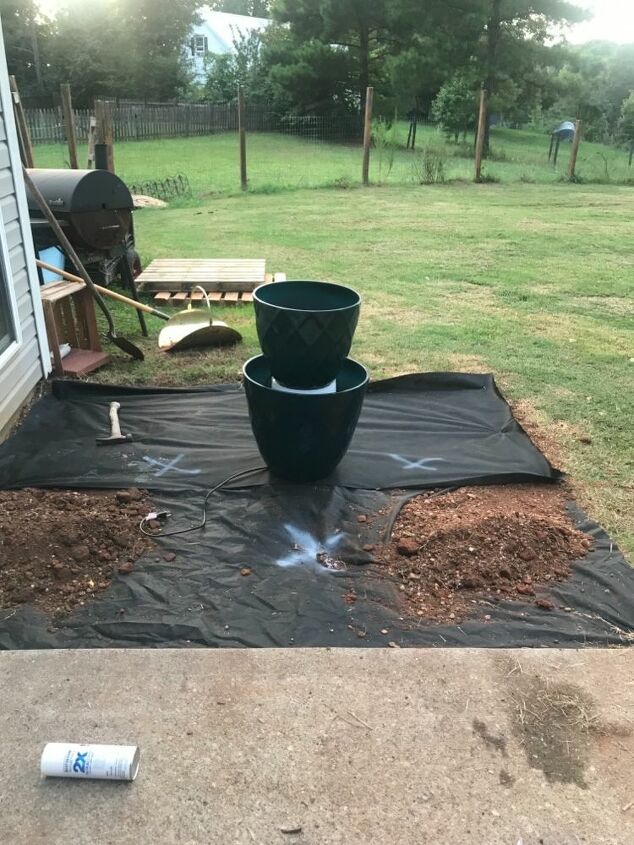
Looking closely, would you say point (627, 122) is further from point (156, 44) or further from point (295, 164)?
point (156, 44)

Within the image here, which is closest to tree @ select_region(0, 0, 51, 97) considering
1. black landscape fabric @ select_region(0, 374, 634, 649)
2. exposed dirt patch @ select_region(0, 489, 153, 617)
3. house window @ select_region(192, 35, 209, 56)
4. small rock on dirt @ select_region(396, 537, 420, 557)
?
house window @ select_region(192, 35, 209, 56)

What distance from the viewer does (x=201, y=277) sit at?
6395 mm

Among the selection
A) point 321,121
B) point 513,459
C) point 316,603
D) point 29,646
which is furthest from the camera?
point 321,121

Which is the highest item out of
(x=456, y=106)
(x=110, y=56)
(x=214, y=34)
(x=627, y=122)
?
(x=214, y=34)

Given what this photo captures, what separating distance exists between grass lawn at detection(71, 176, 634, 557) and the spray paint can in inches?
88.4

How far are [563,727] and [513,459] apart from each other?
1.75 metres

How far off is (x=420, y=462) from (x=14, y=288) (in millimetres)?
2568

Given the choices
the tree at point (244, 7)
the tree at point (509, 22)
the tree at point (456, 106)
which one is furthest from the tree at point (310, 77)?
the tree at point (244, 7)

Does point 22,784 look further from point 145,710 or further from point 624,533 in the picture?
point 624,533

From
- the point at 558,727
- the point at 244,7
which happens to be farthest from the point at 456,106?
the point at 244,7

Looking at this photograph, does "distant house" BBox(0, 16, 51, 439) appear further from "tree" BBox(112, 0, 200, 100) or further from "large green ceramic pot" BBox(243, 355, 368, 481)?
"tree" BBox(112, 0, 200, 100)

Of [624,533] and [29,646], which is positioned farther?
[624,533]

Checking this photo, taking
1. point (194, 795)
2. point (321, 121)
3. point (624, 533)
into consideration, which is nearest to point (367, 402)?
point (624, 533)

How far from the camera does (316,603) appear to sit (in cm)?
249
